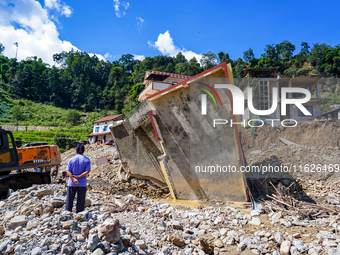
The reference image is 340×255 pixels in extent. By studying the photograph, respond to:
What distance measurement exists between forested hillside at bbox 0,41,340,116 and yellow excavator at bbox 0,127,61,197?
38.9 m

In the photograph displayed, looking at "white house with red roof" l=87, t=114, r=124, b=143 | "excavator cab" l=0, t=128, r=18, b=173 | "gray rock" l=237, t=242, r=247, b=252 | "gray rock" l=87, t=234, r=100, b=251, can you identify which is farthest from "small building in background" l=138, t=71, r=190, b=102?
"gray rock" l=87, t=234, r=100, b=251

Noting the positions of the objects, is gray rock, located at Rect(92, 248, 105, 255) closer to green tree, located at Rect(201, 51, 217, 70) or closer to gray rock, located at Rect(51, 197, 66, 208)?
gray rock, located at Rect(51, 197, 66, 208)

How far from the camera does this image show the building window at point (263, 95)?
877 inches

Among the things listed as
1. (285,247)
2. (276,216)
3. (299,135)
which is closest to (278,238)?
(285,247)

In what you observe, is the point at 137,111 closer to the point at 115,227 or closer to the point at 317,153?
the point at 115,227

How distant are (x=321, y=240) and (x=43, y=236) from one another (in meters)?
4.56

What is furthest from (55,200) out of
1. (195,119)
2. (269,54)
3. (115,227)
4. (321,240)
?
(269,54)

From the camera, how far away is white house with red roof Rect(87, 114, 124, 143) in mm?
34719

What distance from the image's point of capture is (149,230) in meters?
4.62

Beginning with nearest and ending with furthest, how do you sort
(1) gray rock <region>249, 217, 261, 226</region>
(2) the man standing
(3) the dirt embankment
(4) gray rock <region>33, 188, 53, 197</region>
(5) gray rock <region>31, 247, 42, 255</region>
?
(5) gray rock <region>31, 247, 42, 255</region>, (2) the man standing, (1) gray rock <region>249, 217, 261, 226</region>, (4) gray rock <region>33, 188, 53, 197</region>, (3) the dirt embankment

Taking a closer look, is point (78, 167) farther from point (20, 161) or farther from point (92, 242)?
point (20, 161)

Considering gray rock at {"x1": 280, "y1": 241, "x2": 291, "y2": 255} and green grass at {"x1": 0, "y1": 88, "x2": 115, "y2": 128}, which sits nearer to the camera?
gray rock at {"x1": 280, "y1": 241, "x2": 291, "y2": 255}

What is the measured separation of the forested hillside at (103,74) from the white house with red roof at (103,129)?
11270mm

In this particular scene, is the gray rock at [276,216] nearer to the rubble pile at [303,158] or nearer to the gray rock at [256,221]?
the gray rock at [256,221]
